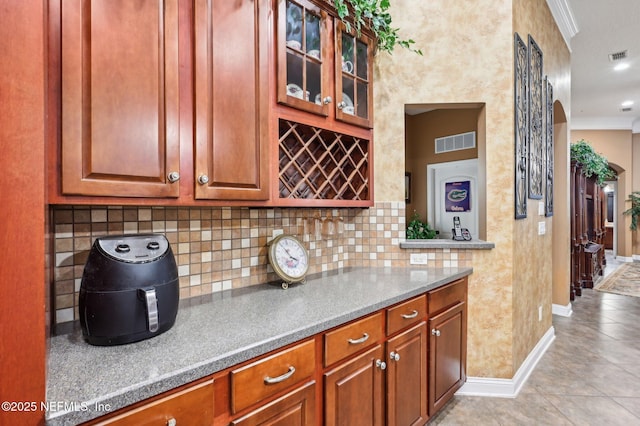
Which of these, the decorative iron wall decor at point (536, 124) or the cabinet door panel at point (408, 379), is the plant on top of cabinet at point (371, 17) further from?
the cabinet door panel at point (408, 379)

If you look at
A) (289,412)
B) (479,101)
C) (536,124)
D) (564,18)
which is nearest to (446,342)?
(289,412)

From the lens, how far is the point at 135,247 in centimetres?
110

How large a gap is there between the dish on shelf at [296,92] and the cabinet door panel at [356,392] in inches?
51.3

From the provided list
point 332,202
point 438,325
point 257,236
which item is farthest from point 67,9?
point 438,325

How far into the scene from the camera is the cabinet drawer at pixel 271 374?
40.3 inches

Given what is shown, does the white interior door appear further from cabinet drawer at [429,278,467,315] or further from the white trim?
cabinet drawer at [429,278,467,315]

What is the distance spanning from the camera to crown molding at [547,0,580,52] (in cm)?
335

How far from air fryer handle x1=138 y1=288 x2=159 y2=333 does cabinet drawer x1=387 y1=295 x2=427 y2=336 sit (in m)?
1.06

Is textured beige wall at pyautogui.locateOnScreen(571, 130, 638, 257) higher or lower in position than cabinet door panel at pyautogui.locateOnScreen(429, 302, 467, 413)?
higher

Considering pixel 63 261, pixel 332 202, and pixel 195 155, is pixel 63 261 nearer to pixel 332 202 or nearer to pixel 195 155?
pixel 195 155

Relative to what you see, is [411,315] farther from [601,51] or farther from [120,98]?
[601,51]

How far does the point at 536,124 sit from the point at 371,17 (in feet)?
6.45

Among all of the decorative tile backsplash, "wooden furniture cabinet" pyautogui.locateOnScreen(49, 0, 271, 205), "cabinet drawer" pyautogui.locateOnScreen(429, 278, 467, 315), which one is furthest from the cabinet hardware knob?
"cabinet drawer" pyautogui.locateOnScreen(429, 278, 467, 315)

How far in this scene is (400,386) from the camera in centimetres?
172
